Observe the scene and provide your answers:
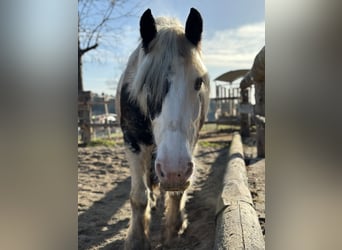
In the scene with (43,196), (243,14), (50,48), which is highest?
(243,14)

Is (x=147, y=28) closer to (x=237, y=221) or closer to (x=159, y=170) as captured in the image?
(x=159, y=170)

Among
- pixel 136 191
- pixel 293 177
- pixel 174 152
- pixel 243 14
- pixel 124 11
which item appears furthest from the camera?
pixel 136 191

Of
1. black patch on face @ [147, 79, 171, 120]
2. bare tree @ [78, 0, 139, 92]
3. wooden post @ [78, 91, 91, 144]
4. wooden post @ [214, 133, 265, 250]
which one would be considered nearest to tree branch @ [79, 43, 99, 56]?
bare tree @ [78, 0, 139, 92]

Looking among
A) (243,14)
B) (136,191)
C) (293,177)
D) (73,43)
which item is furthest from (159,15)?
(293,177)

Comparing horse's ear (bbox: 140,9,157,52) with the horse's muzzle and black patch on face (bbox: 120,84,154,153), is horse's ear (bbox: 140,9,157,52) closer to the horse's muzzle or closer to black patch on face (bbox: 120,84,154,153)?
black patch on face (bbox: 120,84,154,153)

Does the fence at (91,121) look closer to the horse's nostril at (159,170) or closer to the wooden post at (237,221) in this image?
the wooden post at (237,221)

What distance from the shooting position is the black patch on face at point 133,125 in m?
1.25

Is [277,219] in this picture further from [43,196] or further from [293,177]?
[43,196]

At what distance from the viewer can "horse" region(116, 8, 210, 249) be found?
88 cm

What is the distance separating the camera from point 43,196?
2.51 feet

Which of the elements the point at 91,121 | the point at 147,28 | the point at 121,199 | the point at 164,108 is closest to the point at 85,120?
the point at 91,121

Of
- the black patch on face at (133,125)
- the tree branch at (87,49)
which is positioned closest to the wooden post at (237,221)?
the black patch on face at (133,125)

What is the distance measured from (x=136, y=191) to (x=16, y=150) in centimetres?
66

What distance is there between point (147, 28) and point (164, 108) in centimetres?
29
